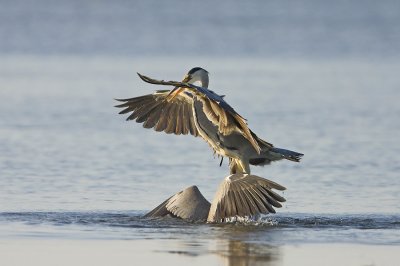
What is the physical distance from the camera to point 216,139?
1275 centimetres

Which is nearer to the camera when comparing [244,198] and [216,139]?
[244,198]

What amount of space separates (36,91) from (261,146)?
42.0ft

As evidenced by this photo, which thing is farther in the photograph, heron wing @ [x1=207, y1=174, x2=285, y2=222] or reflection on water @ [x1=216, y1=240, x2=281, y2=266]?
heron wing @ [x1=207, y1=174, x2=285, y2=222]

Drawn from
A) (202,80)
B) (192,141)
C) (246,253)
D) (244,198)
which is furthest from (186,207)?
(192,141)

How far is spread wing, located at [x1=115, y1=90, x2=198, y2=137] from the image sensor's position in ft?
44.7

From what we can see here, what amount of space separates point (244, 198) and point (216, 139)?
105 centimetres

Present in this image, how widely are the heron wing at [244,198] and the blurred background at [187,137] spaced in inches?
47.3

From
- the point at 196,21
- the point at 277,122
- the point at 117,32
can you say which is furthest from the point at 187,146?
the point at 196,21

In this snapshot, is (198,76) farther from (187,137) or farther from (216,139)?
(187,137)

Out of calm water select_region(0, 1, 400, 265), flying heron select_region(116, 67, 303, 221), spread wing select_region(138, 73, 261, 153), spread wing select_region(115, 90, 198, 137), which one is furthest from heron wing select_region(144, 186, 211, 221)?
spread wing select_region(115, 90, 198, 137)

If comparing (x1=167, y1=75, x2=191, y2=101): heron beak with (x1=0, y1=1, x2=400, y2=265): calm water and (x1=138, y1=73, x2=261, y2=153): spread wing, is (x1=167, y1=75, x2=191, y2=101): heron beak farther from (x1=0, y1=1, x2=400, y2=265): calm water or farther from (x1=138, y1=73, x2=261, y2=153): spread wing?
(x1=0, y1=1, x2=400, y2=265): calm water

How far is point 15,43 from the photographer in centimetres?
4034

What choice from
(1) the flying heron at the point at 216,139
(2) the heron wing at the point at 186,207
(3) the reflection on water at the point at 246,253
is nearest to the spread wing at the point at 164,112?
(1) the flying heron at the point at 216,139

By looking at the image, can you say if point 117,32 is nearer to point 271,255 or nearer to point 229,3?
point 229,3
